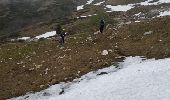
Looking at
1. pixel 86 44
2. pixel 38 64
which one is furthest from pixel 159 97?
pixel 86 44

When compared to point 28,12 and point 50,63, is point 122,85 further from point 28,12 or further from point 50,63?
point 28,12

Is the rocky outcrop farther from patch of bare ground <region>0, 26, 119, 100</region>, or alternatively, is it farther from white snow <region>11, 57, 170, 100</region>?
white snow <region>11, 57, 170, 100</region>

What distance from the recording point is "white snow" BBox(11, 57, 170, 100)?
27.8m

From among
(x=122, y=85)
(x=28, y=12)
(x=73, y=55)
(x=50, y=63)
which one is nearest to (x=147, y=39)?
(x=73, y=55)

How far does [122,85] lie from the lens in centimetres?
2955

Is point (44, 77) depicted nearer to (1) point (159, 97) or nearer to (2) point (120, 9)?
(1) point (159, 97)

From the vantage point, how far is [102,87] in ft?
98.4

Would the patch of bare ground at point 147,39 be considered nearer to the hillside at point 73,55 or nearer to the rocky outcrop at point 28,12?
the hillside at point 73,55

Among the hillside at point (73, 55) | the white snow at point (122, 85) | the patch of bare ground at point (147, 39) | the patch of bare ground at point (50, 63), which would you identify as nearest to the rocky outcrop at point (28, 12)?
the hillside at point (73, 55)

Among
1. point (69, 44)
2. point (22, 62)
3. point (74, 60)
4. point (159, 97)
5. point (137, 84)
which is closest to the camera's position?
point (159, 97)

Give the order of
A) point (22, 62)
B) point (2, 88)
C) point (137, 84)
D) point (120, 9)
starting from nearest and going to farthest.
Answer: point (137, 84), point (2, 88), point (22, 62), point (120, 9)

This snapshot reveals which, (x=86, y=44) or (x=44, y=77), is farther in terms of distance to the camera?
(x=86, y=44)

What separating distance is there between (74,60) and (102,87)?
28.3 feet

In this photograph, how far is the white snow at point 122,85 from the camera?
91.3 ft
